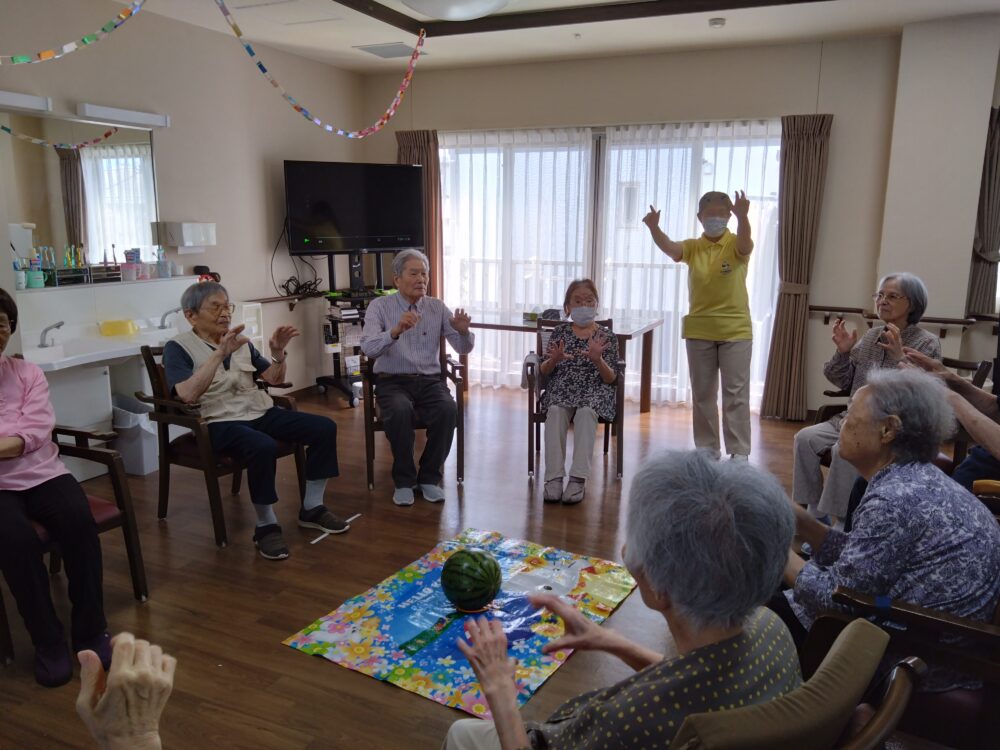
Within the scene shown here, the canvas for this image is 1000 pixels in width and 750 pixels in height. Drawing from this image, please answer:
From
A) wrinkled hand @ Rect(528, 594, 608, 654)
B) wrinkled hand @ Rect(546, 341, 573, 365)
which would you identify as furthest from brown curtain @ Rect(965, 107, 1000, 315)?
wrinkled hand @ Rect(528, 594, 608, 654)

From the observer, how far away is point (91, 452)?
2.83 meters

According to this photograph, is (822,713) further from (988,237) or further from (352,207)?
(352,207)

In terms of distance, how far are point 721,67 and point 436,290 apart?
2.88 metres

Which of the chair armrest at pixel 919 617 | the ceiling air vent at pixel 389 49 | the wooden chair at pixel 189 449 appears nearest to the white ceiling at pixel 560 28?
the ceiling air vent at pixel 389 49

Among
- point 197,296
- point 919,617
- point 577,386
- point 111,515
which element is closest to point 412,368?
point 577,386

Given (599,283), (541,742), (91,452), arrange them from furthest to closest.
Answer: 1. (599,283)
2. (91,452)
3. (541,742)

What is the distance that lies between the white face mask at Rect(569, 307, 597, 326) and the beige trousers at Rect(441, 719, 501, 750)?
278cm

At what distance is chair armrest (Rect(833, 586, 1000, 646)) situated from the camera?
1.51 meters

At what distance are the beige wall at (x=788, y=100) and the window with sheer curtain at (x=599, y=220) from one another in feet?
0.50

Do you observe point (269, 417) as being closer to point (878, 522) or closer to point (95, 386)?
point (95, 386)

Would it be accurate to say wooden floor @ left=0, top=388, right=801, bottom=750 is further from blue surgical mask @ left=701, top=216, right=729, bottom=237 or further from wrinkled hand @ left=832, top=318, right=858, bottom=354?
blue surgical mask @ left=701, top=216, right=729, bottom=237

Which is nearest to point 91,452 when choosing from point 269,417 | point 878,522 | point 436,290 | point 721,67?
point 269,417

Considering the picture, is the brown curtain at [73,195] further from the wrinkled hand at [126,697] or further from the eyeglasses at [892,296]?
the eyeglasses at [892,296]

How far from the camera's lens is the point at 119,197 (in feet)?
15.0
